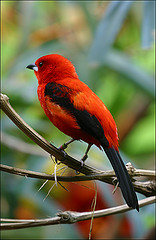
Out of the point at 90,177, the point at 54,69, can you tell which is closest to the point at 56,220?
the point at 90,177

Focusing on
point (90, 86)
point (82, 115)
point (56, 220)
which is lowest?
point (56, 220)

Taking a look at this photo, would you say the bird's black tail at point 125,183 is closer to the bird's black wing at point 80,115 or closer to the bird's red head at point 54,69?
the bird's black wing at point 80,115

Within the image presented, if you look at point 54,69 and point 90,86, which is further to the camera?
point 90,86

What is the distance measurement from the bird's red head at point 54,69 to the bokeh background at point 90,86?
50 cm

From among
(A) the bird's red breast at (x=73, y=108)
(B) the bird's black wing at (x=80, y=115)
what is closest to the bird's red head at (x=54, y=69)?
(A) the bird's red breast at (x=73, y=108)

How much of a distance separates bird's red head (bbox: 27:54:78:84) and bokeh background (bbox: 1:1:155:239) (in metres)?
0.50

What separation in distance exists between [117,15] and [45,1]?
1650 mm

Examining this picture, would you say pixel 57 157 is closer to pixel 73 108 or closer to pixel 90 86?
pixel 73 108

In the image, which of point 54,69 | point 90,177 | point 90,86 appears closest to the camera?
point 90,177

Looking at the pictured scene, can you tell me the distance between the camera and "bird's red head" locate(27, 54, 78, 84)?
82.2 inches

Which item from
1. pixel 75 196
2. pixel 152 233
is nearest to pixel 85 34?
pixel 75 196

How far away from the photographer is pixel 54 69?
2.12 metres

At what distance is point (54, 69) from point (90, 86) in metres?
1.38

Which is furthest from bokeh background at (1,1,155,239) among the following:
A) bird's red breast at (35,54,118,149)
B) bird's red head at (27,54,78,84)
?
bird's red breast at (35,54,118,149)
